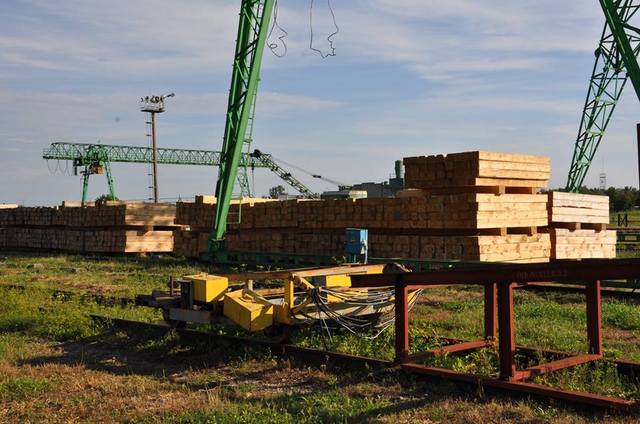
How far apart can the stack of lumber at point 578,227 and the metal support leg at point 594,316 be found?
1019cm

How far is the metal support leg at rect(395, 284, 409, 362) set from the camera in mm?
6516

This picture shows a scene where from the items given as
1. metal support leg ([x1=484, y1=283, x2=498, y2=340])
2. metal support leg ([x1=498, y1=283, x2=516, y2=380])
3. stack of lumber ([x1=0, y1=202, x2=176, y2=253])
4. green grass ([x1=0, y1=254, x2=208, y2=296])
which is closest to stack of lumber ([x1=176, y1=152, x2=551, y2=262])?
green grass ([x1=0, y1=254, x2=208, y2=296])

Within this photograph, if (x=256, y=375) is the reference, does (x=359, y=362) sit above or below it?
above

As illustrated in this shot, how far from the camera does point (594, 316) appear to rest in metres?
6.42

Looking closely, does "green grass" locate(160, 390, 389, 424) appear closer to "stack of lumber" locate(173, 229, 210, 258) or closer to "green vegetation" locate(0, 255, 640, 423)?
"green vegetation" locate(0, 255, 640, 423)

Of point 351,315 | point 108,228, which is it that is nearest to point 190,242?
point 108,228

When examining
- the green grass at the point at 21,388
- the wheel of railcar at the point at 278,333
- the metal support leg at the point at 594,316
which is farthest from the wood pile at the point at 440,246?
the green grass at the point at 21,388

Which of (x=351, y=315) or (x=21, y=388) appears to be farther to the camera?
(x=351, y=315)

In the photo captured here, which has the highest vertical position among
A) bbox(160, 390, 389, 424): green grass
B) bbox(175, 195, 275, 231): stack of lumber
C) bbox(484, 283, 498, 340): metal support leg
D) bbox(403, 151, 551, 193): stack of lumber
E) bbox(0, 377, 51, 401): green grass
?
bbox(403, 151, 551, 193): stack of lumber

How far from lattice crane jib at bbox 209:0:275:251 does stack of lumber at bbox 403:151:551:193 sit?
5.77 m

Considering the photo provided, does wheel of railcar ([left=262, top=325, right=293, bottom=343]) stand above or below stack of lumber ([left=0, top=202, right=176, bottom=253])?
below

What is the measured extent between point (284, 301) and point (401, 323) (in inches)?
59.7

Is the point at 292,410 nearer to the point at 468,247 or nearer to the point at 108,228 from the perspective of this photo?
the point at 468,247

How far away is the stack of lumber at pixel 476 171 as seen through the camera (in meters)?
14.5
